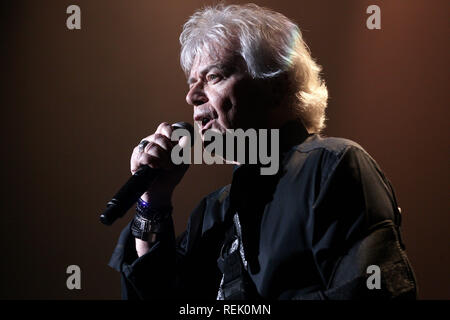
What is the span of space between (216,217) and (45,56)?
1.09m

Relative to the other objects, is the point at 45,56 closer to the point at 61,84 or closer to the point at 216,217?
the point at 61,84

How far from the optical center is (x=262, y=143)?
1150mm

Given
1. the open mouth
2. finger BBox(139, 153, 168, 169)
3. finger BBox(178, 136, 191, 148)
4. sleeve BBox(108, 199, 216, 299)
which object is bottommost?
sleeve BBox(108, 199, 216, 299)

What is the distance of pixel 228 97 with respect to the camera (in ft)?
3.79

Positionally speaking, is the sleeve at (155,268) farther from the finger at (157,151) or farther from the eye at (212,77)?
the eye at (212,77)

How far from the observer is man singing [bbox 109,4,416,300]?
853 mm

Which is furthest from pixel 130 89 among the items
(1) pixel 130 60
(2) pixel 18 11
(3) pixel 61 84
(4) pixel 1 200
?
(4) pixel 1 200

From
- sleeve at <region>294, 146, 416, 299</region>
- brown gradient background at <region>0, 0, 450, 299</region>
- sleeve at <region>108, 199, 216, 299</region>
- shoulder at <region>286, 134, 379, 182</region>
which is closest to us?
sleeve at <region>294, 146, 416, 299</region>

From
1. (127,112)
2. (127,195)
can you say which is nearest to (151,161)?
(127,195)

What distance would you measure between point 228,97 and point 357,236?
524 mm

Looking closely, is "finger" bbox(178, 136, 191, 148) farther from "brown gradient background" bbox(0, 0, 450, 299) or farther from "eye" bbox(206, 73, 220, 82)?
"brown gradient background" bbox(0, 0, 450, 299)

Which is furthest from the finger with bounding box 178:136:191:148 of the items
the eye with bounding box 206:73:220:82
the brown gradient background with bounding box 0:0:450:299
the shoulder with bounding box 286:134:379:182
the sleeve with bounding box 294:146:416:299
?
the brown gradient background with bounding box 0:0:450:299

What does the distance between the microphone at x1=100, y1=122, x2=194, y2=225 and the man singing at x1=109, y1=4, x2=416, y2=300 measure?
4 cm
